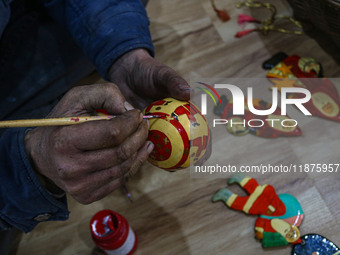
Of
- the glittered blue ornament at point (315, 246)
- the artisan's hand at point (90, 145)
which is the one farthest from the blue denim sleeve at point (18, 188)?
the glittered blue ornament at point (315, 246)

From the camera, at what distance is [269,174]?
1178 mm

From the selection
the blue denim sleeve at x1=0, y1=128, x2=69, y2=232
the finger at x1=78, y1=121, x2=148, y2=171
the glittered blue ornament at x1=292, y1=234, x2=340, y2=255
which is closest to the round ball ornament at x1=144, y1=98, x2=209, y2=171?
the finger at x1=78, y1=121, x2=148, y2=171

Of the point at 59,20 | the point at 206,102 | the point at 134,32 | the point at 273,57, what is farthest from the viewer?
the point at 273,57

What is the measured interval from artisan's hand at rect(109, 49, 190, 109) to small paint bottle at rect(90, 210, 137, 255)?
38cm

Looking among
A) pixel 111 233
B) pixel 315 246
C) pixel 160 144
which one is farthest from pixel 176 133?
pixel 315 246

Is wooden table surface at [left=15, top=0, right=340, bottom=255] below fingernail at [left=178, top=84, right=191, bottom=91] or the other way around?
below

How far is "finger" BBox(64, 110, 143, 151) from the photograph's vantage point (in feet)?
2.18

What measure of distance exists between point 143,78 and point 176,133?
27cm

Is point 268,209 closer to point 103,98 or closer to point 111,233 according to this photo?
point 111,233

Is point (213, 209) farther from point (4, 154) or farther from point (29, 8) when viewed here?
point (29, 8)

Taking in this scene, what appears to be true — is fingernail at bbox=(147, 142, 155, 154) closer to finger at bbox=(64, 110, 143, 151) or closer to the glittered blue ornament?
finger at bbox=(64, 110, 143, 151)

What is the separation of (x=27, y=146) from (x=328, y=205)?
96cm

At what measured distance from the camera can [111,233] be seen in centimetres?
102

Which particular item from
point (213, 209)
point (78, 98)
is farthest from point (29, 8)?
point (213, 209)
